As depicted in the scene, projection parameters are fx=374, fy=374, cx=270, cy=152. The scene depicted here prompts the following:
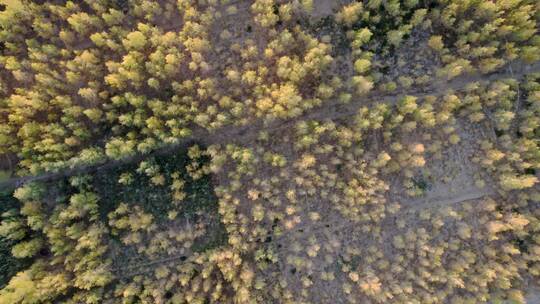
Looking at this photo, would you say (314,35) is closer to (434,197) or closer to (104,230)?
(434,197)

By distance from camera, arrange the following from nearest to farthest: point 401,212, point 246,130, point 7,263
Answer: point 7,263 → point 246,130 → point 401,212

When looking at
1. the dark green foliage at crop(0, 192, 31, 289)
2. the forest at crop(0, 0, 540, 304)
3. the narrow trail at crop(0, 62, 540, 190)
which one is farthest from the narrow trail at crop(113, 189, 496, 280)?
the narrow trail at crop(0, 62, 540, 190)

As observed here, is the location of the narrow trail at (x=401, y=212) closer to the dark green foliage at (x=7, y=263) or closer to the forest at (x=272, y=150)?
the forest at (x=272, y=150)

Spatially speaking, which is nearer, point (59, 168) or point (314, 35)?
point (59, 168)

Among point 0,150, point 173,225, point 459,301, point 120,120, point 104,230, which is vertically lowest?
point 459,301

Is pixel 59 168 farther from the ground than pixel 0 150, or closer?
closer

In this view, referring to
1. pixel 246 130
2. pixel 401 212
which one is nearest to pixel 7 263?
pixel 246 130

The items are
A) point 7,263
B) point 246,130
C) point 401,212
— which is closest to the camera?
point 7,263

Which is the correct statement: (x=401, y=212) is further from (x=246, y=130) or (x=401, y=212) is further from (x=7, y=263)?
(x=7, y=263)

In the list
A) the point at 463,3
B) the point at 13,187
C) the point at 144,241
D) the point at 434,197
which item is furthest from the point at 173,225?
the point at 463,3
